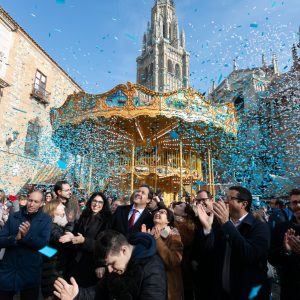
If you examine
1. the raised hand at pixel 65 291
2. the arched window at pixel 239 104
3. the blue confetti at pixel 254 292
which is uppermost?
the arched window at pixel 239 104

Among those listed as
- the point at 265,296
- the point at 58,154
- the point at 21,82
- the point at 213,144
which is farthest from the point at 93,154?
the point at 265,296

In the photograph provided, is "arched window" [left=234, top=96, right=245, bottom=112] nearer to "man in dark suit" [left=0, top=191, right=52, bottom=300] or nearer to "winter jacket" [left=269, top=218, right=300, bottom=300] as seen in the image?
"winter jacket" [left=269, top=218, right=300, bottom=300]

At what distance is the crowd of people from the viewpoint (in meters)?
1.58

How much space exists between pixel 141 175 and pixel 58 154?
27.4ft

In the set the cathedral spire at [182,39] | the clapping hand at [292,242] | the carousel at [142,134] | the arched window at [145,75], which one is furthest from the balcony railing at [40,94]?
the cathedral spire at [182,39]

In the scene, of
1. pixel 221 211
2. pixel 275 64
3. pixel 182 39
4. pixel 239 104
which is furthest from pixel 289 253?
pixel 182 39

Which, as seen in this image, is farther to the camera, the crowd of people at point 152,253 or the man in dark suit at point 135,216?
the man in dark suit at point 135,216

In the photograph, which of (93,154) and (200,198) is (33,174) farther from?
(200,198)

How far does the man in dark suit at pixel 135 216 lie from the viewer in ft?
10.3

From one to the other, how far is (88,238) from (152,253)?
1.47 m

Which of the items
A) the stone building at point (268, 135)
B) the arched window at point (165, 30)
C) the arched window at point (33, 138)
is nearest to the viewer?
the arched window at point (33, 138)

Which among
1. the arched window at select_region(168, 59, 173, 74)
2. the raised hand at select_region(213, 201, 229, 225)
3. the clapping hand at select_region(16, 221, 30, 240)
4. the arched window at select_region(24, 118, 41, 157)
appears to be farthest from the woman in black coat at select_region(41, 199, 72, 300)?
the arched window at select_region(168, 59, 173, 74)

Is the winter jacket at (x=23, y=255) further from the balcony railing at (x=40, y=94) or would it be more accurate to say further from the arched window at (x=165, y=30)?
the arched window at (x=165, y=30)

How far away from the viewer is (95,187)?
52.2 ft
